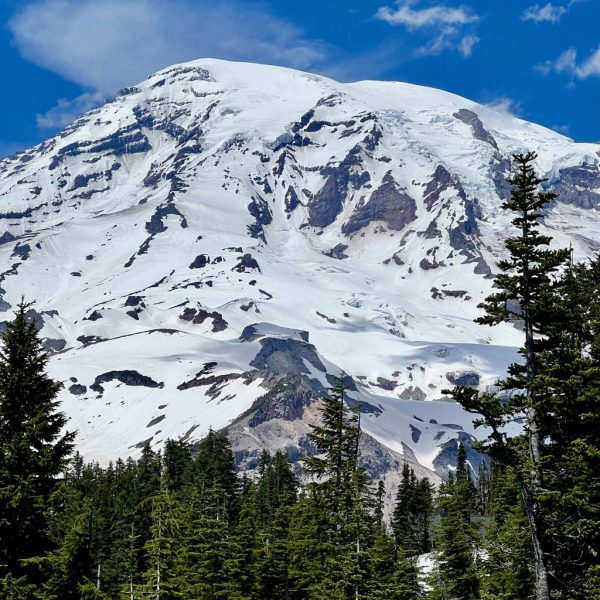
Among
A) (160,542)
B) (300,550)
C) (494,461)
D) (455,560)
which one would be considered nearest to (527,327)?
(494,461)

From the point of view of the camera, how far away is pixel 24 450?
2641cm

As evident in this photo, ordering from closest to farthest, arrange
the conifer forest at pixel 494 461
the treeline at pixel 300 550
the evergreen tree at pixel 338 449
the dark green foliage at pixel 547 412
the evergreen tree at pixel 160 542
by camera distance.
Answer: the dark green foliage at pixel 547 412 < the conifer forest at pixel 494 461 < the treeline at pixel 300 550 < the evergreen tree at pixel 338 449 < the evergreen tree at pixel 160 542

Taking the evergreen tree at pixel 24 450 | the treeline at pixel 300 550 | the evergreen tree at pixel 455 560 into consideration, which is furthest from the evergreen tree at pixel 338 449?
the evergreen tree at pixel 455 560

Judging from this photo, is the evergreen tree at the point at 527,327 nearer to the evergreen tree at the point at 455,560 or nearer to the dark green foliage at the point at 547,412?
the dark green foliage at the point at 547,412

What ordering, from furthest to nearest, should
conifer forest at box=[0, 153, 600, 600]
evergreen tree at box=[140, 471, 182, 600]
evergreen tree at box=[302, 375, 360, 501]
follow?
1. evergreen tree at box=[140, 471, 182, 600]
2. evergreen tree at box=[302, 375, 360, 501]
3. conifer forest at box=[0, 153, 600, 600]

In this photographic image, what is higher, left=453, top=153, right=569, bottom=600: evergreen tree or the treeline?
left=453, top=153, right=569, bottom=600: evergreen tree

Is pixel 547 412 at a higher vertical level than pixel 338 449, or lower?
lower

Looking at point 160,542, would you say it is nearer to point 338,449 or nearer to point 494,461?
point 338,449

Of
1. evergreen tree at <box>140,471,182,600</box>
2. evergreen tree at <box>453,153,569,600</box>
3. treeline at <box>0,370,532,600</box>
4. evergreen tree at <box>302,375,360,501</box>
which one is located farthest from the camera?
evergreen tree at <box>140,471,182,600</box>

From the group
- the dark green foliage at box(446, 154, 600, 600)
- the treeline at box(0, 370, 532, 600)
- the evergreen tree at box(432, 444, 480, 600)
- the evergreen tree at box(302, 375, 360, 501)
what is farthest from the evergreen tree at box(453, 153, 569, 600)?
the evergreen tree at box(432, 444, 480, 600)

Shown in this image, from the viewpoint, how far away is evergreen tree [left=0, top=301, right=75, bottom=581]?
25.9 metres

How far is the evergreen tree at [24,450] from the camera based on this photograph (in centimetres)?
2591

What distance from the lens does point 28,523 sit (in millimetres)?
25938

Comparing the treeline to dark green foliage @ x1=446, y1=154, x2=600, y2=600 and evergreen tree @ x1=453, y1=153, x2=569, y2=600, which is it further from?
evergreen tree @ x1=453, y1=153, x2=569, y2=600
